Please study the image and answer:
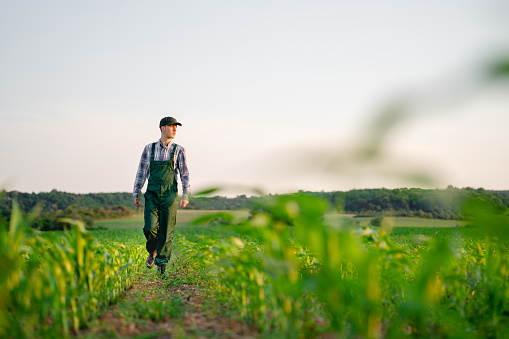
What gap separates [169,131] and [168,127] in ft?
0.21

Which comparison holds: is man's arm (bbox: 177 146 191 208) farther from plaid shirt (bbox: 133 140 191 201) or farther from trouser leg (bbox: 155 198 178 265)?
trouser leg (bbox: 155 198 178 265)

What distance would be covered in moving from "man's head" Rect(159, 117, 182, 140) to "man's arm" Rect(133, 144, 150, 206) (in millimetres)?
406

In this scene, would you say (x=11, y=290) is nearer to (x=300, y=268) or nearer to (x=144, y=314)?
(x=144, y=314)

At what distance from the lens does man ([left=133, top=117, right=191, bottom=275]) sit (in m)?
6.18

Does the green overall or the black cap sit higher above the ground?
the black cap

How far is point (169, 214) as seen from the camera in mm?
6223

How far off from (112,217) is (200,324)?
116ft

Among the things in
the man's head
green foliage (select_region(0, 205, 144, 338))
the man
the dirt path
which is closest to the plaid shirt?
the man

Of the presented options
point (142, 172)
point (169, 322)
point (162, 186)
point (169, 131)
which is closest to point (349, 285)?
point (169, 322)

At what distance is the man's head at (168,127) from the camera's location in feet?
20.5

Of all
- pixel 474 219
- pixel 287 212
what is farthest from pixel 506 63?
pixel 287 212

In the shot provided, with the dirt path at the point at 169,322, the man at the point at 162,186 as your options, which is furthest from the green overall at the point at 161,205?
the dirt path at the point at 169,322

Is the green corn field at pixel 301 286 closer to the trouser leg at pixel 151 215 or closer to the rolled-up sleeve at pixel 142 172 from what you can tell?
the trouser leg at pixel 151 215

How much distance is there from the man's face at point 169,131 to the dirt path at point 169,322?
3.06m
